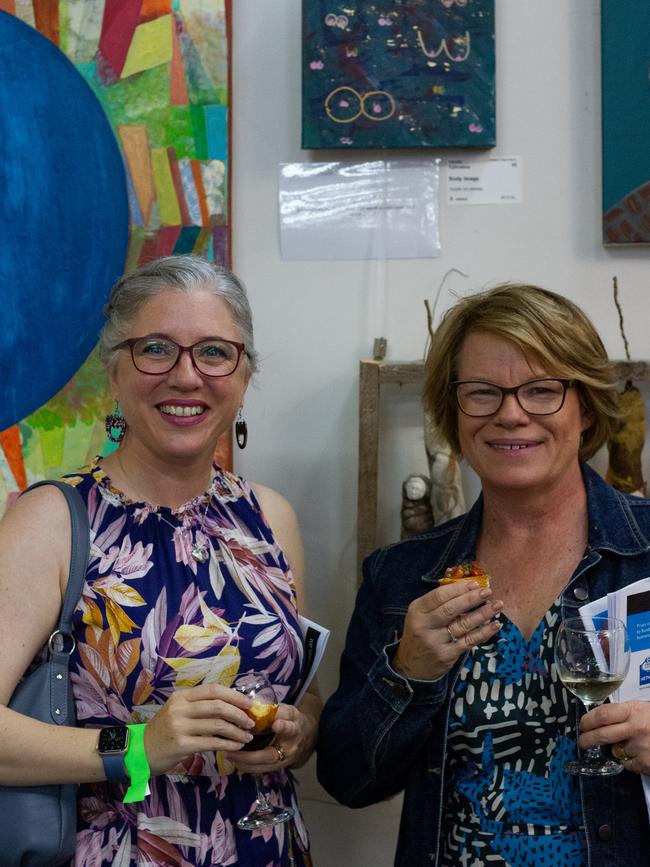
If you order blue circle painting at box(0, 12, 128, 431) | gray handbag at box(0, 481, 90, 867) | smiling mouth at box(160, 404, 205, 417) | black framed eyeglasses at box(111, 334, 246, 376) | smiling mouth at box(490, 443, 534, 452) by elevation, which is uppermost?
blue circle painting at box(0, 12, 128, 431)

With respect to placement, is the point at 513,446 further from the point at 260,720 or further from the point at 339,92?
the point at 339,92

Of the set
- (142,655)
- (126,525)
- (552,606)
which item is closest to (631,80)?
(552,606)

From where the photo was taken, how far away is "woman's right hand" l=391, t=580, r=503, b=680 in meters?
1.41

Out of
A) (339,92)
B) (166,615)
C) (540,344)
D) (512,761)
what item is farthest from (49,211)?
(512,761)

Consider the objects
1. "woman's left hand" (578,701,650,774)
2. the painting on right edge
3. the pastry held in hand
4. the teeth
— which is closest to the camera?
"woman's left hand" (578,701,650,774)

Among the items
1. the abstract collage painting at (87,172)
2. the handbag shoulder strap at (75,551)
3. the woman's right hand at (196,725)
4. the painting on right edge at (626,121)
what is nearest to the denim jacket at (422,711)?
the woman's right hand at (196,725)

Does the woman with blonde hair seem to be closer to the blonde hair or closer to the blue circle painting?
the blonde hair

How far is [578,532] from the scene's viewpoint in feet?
5.26

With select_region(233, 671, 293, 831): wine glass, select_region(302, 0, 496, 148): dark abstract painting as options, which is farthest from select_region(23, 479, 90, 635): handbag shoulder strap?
select_region(302, 0, 496, 148): dark abstract painting

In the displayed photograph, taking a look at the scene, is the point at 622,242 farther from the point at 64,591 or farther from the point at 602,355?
the point at 64,591

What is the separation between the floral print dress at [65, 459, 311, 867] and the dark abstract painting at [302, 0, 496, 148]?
36.6 inches

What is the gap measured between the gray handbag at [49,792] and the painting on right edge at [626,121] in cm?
126

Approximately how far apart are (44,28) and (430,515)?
1.30 m

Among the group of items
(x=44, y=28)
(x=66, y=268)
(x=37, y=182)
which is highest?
(x=44, y=28)
